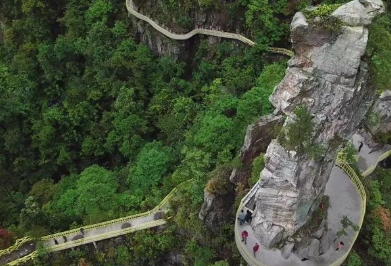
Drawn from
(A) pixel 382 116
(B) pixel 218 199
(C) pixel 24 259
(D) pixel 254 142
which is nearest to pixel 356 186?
(A) pixel 382 116

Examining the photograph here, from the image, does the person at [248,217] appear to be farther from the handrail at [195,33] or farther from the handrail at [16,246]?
the handrail at [195,33]

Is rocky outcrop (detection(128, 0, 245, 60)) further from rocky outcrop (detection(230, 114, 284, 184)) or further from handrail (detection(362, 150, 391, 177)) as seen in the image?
handrail (detection(362, 150, 391, 177))

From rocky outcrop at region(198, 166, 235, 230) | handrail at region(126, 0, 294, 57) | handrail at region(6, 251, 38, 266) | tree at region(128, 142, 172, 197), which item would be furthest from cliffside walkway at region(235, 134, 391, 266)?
handrail at region(6, 251, 38, 266)

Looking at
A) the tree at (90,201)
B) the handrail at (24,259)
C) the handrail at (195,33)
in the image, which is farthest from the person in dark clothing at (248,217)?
the handrail at (195,33)

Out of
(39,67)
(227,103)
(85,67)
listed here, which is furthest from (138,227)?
(39,67)

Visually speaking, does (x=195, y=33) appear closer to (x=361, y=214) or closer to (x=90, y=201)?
(x=90, y=201)

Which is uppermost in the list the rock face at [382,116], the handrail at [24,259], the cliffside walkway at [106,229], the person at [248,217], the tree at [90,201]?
the rock face at [382,116]
